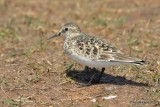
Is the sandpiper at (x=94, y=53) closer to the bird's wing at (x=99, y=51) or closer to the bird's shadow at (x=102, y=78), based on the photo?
the bird's wing at (x=99, y=51)

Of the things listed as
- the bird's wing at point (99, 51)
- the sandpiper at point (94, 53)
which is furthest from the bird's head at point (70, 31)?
the bird's wing at point (99, 51)

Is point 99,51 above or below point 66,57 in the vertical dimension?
above

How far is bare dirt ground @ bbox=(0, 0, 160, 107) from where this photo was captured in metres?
8.56

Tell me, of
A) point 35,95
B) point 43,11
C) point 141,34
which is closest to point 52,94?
point 35,95

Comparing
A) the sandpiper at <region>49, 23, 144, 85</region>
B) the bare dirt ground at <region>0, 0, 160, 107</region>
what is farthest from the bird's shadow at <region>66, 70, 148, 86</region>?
the sandpiper at <region>49, 23, 144, 85</region>

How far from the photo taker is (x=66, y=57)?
35.3 ft

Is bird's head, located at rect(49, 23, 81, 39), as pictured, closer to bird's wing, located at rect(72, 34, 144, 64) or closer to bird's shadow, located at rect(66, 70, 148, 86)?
bird's wing, located at rect(72, 34, 144, 64)

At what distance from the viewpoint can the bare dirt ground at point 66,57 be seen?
8.56 meters

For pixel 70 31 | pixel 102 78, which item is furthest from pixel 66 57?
pixel 102 78

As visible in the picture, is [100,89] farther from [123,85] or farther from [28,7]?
[28,7]

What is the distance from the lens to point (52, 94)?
8.75 metres

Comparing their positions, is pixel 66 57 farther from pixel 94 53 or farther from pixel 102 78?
pixel 94 53

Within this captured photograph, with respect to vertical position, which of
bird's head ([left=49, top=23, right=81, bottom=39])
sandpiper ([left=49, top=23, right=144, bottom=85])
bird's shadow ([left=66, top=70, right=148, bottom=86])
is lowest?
bird's shadow ([left=66, top=70, right=148, bottom=86])

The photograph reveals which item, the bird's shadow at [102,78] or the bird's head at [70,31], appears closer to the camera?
Answer: the bird's shadow at [102,78]
